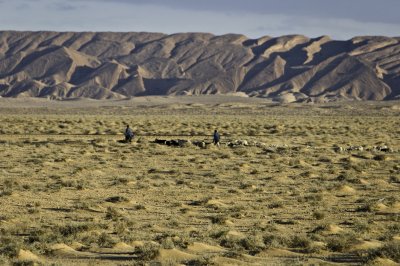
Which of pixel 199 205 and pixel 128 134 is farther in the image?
pixel 128 134

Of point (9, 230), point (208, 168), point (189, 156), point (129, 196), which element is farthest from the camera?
point (189, 156)

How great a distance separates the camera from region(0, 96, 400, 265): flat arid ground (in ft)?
41.1

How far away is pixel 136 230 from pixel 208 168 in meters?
13.6

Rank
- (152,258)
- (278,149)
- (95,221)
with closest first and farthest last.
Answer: (152,258) < (95,221) < (278,149)

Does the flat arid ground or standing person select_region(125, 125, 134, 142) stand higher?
standing person select_region(125, 125, 134, 142)

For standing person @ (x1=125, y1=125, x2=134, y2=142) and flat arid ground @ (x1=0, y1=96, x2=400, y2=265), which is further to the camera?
standing person @ (x1=125, y1=125, x2=134, y2=142)

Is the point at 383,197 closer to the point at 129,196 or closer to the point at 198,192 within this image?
the point at 198,192

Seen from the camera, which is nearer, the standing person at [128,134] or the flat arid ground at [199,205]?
the flat arid ground at [199,205]

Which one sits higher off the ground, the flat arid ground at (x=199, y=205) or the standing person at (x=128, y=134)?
the standing person at (x=128, y=134)

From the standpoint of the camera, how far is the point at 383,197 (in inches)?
824

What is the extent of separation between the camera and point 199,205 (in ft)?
62.8

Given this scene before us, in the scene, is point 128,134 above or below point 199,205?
above

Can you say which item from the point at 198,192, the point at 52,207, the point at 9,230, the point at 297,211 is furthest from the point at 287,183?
the point at 9,230

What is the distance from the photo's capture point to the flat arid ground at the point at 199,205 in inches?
493
